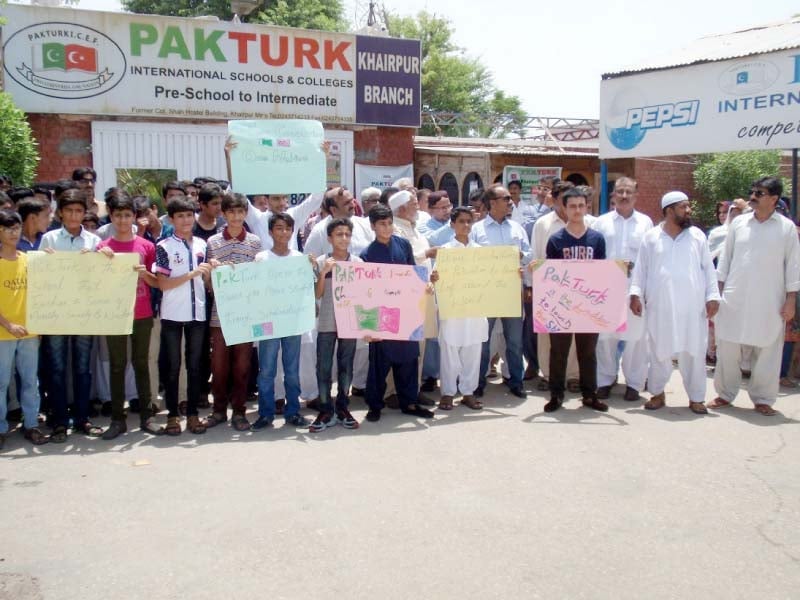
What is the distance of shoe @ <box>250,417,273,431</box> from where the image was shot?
6094 millimetres

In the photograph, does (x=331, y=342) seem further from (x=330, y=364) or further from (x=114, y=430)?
(x=114, y=430)

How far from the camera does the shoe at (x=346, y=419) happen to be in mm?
6152

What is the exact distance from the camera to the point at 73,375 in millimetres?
5934

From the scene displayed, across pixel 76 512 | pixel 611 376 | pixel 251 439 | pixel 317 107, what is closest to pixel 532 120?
pixel 317 107

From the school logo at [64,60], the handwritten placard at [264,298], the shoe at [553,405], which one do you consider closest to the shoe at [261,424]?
the handwritten placard at [264,298]

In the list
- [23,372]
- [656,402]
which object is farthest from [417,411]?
[23,372]

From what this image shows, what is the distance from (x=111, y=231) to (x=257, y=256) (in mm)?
1500

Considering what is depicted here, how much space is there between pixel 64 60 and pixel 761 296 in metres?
11.5

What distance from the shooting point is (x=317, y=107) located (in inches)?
595

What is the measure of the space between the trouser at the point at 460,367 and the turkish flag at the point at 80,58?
9532 millimetres

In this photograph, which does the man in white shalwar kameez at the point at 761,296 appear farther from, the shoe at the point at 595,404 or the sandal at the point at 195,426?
the sandal at the point at 195,426

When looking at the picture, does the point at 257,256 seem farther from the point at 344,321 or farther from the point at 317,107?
the point at 317,107

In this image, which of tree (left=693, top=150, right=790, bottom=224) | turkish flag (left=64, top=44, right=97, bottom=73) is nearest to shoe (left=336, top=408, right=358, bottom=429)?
turkish flag (left=64, top=44, right=97, bottom=73)

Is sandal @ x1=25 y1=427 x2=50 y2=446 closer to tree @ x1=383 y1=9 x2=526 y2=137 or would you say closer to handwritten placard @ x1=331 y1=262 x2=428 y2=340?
handwritten placard @ x1=331 y1=262 x2=428 y2=340
